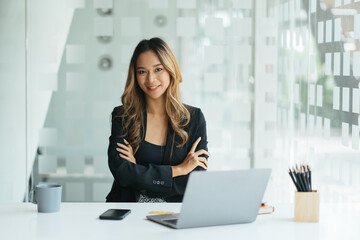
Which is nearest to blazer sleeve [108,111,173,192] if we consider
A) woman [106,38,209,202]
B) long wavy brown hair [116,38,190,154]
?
woman [106,38,209,202]

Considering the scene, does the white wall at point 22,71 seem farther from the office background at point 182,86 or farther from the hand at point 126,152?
the hand at point 126,152

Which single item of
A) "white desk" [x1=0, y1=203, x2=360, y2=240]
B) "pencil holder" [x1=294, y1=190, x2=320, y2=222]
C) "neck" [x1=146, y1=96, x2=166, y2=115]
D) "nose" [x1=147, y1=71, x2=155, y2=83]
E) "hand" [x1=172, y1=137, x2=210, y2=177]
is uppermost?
"nose" [x1=147, y1=71, x2=155, y2=83]

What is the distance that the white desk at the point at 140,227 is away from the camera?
1.79m

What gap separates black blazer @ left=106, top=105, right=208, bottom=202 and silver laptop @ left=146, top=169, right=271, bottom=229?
0.75m

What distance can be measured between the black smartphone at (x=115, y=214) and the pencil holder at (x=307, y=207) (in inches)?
26.0

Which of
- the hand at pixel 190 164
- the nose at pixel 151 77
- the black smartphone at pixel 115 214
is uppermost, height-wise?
the nose at pixel 151 77

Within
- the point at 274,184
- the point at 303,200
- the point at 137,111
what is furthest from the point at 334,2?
the point at 303,200

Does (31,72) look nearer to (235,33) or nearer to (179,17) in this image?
(179,17)

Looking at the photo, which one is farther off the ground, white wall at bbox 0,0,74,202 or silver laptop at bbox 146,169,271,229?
white wall at bbox 0,0,74,202

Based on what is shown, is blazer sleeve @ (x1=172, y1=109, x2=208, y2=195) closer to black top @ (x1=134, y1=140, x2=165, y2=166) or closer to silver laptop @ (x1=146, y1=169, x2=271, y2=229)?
black top @ (x1=134, y1=140, x2=165, y2=166)

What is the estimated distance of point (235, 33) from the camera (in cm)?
447

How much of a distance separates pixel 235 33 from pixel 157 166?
2.05 meters

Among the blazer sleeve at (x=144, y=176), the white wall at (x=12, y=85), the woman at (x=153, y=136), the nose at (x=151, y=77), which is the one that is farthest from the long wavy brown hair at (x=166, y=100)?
the white wall at (x=12, y=85)

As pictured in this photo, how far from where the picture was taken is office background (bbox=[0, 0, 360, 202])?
4316 millimetres
